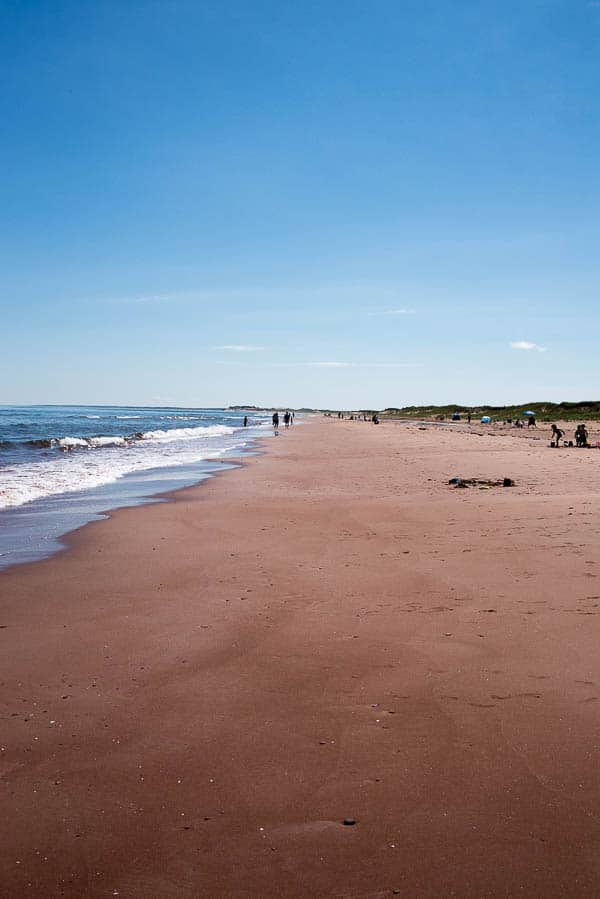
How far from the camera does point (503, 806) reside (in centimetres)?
330

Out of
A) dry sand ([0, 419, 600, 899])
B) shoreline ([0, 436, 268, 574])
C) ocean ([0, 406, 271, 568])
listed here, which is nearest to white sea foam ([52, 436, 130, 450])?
ocean ([0, 406, 271, 568])

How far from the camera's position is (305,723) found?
425 cm

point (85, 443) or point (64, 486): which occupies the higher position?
point (85, 443)

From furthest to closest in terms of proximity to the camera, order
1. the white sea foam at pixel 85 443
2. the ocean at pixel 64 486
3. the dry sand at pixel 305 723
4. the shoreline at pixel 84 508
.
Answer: the white sea foam at pixel 85 443, the ocean at pixel 64 486, the shoreline at pixel 84 508, the dry sand at pixel 305 723

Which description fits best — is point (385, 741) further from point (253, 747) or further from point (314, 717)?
point (253, 747)

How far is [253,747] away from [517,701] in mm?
2025

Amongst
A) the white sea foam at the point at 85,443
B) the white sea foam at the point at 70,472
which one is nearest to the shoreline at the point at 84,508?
the white sea foam at the point at 70,472

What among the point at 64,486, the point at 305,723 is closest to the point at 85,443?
the point at 64,486

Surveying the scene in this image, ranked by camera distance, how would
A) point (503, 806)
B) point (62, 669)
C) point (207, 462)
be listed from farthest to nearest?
point (207, 462) → point (62, 669) → point (503, 806)

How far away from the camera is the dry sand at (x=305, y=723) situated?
9.67ft

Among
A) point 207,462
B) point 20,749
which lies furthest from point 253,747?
point 207,462

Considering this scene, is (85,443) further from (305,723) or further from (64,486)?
(305,723)

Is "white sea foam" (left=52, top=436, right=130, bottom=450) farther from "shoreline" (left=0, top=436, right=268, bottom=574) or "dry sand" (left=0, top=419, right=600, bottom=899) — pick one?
"dry sand" (left=0, top=419, right=600, bottom=899)

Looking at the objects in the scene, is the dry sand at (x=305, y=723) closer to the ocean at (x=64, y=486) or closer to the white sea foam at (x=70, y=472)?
the ocean at (x=64, y=486)
